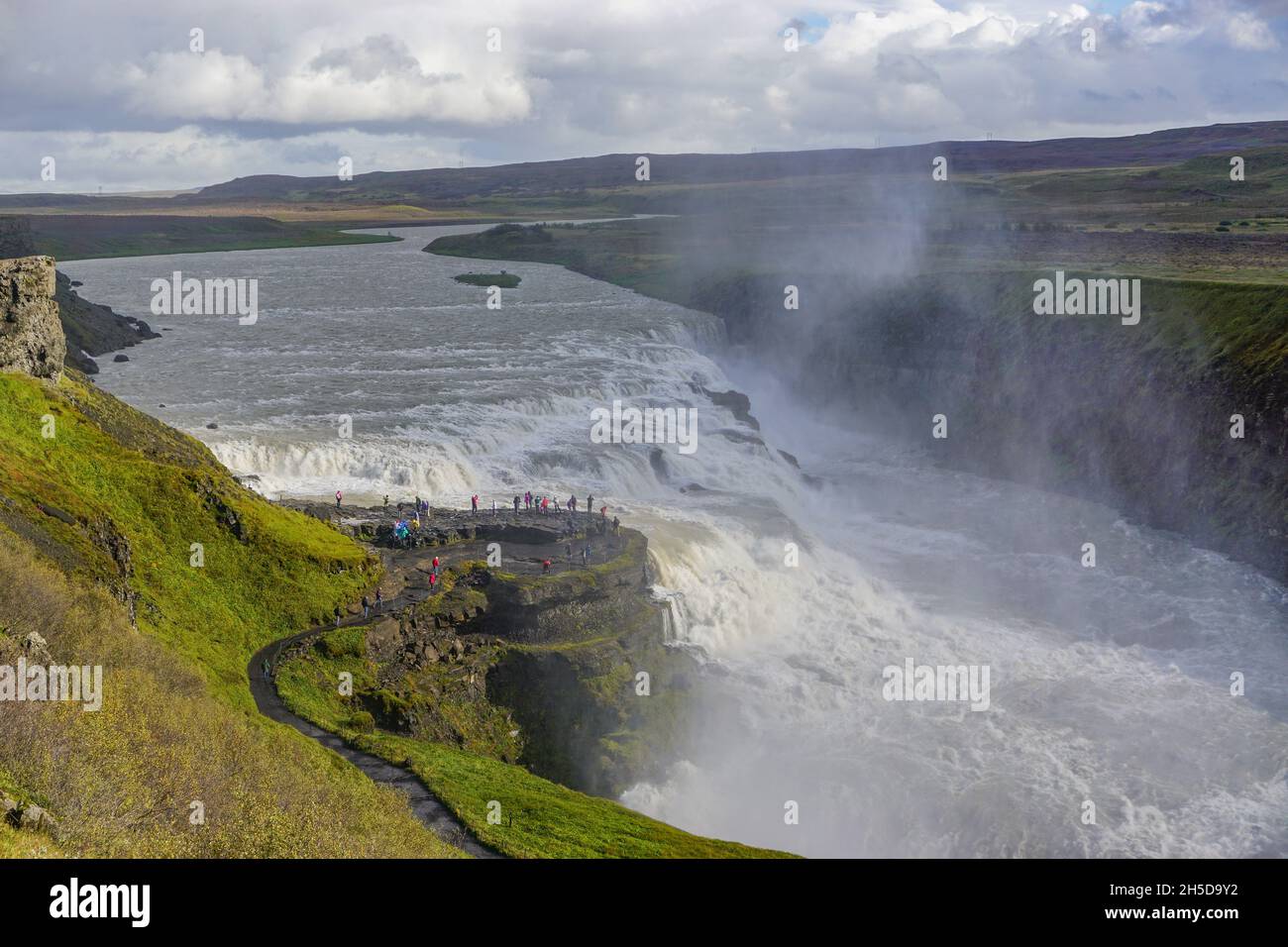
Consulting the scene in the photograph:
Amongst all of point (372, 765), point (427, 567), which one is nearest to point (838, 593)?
point (427, 567)

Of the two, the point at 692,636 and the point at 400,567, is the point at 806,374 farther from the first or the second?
the point at 400,567

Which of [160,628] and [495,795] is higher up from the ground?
[160,628]

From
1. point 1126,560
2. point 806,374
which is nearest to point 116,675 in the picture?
point 1126,560

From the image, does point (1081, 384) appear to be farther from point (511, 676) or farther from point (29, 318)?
point (29, 318)

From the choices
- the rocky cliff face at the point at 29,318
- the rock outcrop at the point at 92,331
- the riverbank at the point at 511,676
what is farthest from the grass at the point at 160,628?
the rock outcrop at the point at 92,331

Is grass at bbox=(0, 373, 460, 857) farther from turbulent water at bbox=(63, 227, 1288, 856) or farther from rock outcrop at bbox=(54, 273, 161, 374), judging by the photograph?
rock outcrop at bbox=(54, 273, 161, 374)

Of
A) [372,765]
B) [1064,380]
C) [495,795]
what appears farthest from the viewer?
[1064,380]

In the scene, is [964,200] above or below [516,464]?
above

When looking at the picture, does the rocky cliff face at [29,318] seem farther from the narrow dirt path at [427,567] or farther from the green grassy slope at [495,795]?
the green grassy slope at [495,795]
